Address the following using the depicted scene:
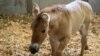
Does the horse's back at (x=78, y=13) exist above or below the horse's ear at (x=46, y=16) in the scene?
below

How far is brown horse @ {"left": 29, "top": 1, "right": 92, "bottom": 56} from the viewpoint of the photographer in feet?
13.0

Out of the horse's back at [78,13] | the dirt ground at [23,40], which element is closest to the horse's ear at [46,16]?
the horse's back at [78,13]

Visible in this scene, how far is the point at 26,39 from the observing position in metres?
6.66

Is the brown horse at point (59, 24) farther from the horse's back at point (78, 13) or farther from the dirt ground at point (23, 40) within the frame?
the dirt ground at point (23, 40)

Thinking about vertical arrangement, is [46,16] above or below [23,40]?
above

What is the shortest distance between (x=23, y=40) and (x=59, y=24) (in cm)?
219

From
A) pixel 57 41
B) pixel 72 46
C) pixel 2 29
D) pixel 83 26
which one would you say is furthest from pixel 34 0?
pixel 57 41

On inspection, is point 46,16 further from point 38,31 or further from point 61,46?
point 61,46

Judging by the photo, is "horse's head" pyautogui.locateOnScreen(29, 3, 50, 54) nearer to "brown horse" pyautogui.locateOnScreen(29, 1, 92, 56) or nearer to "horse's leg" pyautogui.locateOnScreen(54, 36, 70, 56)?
"brown horse" pyautogui.locateOnScreen(29, 1, 92, 56)

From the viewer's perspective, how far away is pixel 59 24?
4.53 meters

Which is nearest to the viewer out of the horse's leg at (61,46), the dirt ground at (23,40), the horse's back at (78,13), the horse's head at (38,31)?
the horse's head at (38,31)

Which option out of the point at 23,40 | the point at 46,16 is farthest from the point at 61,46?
the point at 23,40

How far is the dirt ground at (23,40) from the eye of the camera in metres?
5.83

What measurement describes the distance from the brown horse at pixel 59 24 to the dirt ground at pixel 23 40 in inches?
19.0
